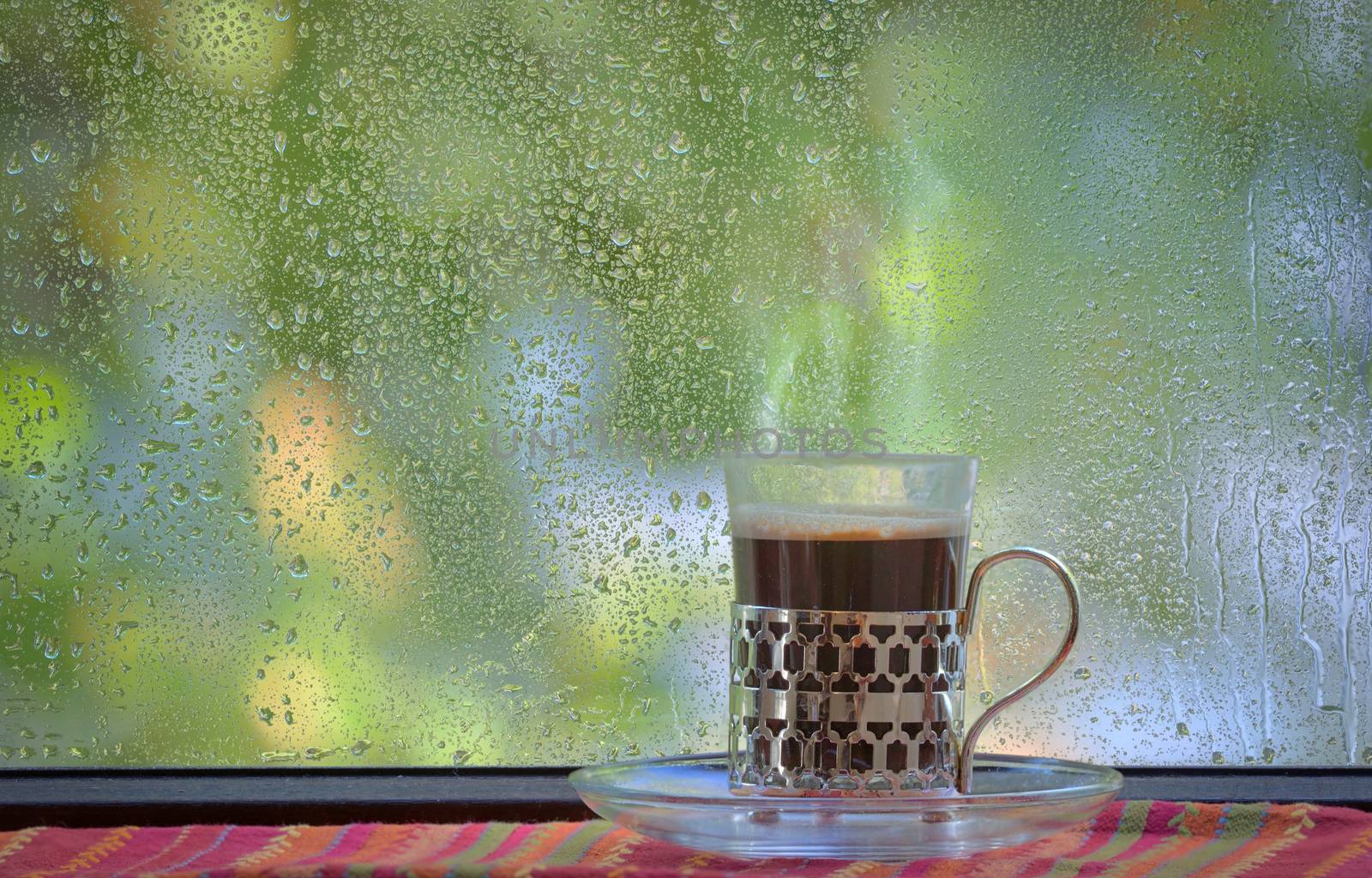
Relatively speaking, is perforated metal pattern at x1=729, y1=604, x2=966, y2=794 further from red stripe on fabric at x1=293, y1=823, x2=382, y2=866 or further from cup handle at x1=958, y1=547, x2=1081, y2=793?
red stripe on fabric at x1=293, y1=823, x2=382, y2=866

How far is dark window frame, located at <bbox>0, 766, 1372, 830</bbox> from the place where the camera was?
35.1 inches

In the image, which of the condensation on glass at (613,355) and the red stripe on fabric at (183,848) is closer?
the red stripe on fabric at (183,848)

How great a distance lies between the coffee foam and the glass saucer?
15 cm

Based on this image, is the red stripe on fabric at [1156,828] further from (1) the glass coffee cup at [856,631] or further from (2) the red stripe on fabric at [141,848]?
(2) the red stripe on fabric at [141,848]

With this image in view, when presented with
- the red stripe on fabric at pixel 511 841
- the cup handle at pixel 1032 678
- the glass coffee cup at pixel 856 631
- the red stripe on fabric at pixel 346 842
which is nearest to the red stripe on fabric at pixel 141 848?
the red stripe on fabric at pixel 346 842

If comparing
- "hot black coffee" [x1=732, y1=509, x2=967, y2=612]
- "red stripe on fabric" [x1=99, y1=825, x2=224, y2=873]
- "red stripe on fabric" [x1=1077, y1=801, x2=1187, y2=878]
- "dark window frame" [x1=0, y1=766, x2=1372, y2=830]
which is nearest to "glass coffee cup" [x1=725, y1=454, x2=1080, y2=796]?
"hot black coffee" [x1=732, y1=509, x2=967, y2=612]

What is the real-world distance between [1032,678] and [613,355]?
0.40 m

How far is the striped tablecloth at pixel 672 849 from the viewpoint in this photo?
28.2 inches

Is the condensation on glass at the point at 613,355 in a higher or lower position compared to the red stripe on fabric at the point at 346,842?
higher

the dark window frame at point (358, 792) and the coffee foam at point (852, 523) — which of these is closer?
the coffee foam at point (852, 523)

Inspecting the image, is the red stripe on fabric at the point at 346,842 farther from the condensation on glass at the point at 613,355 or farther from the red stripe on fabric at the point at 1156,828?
the red stripe on fabric at the point at 1156,828

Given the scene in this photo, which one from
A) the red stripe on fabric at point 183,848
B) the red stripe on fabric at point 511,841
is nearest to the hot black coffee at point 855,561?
the red stripe on fabric at point 511,841

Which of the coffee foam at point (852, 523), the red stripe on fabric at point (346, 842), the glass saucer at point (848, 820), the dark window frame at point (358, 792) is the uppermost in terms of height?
the coffee foam at point (852, 523)

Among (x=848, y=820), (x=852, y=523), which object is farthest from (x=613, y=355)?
(x=848, y=820)
